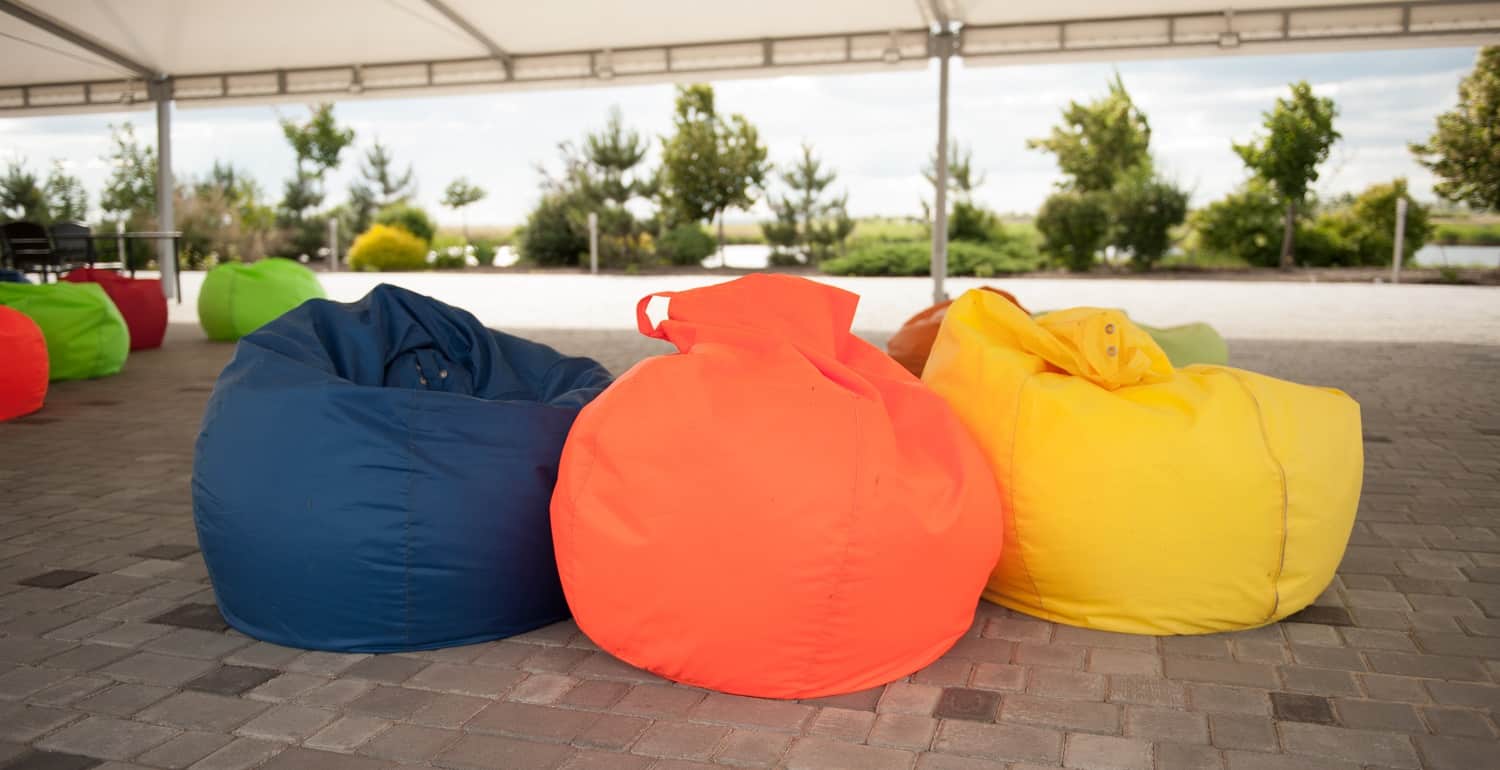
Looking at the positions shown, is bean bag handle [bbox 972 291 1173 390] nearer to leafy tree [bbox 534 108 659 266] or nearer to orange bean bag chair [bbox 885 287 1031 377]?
orange bean bag chair [bbox 885 287 1031 377]

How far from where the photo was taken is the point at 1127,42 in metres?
11.1

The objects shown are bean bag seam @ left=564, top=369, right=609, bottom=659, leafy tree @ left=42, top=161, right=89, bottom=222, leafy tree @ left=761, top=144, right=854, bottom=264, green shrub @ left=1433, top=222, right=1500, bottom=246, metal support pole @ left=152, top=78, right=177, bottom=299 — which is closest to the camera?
bean bag seam @ left=564, top=369, right=609, bottom=659

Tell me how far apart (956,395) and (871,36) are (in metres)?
9.31

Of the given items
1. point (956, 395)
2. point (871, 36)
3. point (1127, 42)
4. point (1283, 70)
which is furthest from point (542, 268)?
point (956, 395)

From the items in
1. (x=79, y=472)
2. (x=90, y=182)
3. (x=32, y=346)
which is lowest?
(x=79, y=472)

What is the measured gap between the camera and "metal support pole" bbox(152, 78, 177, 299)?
1429 centimetres

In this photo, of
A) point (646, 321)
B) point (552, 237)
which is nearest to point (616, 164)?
point (552, 237)

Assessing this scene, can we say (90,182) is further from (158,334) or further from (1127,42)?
(1127,42)

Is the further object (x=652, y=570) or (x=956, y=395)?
(x=956, y=395)

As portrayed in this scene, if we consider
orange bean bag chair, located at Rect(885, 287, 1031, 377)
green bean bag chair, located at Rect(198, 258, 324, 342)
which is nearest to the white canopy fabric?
green bean bag chair, located at Rect(198, 258, 324, 342)

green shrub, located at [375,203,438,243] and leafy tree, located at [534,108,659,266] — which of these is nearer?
leafy tree, located at [534,108,659,266]

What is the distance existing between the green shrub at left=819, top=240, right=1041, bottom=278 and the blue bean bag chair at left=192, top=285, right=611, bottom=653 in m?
18.5

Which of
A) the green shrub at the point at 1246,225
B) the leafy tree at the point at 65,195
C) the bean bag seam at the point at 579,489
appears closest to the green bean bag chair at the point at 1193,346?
the bean bag seam at the point at 579,489

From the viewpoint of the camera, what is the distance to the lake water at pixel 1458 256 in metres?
19.9
